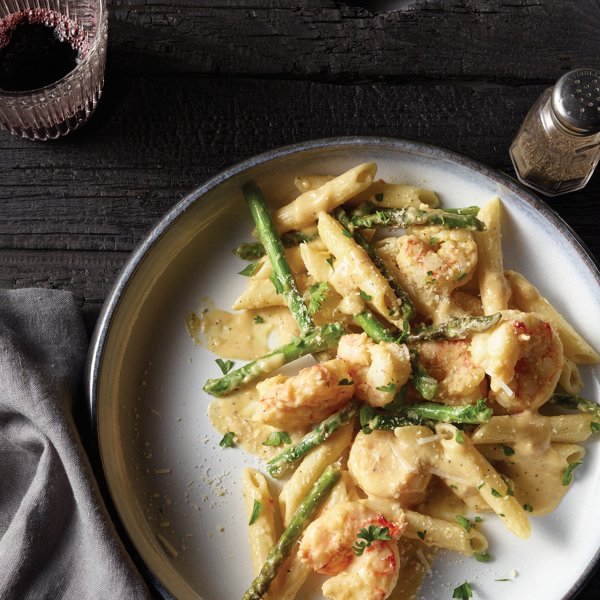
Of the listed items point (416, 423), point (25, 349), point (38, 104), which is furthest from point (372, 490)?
point (38, 104)

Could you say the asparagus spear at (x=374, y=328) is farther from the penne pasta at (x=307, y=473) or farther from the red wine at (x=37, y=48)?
the red wine at (x=37, y=48)

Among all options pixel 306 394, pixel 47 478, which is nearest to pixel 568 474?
pixel 306 394

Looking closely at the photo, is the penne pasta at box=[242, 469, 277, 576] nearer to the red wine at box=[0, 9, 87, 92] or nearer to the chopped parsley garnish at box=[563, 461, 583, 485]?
the chopped parsley garnish at box=[563, 461, 583, 485]

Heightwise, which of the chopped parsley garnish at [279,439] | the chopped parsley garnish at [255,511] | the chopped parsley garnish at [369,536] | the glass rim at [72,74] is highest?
the glass rim at [72,74]

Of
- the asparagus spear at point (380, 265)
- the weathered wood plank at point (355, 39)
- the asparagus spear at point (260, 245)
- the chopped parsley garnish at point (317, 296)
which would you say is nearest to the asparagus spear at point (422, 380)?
the asparagus spear at point (380, 265)

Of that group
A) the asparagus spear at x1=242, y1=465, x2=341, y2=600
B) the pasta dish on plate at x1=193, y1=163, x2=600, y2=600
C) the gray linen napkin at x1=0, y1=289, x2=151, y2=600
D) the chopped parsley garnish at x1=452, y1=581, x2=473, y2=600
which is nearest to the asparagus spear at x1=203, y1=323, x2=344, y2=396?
the pasta dish on plate at x1=193, y1=163, x2=600, y2=600

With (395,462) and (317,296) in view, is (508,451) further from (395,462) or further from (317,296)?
(317,296)
